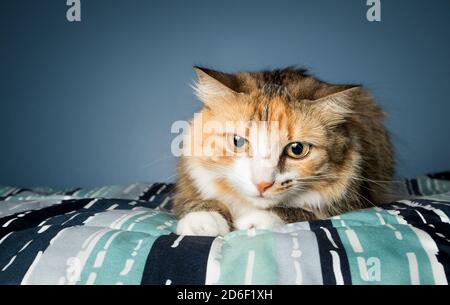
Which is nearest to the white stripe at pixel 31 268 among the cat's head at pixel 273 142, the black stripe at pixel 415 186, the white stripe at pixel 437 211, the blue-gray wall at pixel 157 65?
the cat's head at pixel 273 142

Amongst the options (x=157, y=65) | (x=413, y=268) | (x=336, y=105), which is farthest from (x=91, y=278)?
(x=157, y=65)

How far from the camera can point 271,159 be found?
1.15m

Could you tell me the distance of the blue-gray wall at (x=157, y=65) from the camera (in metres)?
2.60

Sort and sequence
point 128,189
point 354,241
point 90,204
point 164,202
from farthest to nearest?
point 128,189, point 164,202, point 90,204, point 354,241

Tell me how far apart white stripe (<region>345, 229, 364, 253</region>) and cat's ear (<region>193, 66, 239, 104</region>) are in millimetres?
559

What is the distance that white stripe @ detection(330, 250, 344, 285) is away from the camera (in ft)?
2.63

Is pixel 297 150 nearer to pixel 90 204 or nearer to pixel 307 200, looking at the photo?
pixel 307 200

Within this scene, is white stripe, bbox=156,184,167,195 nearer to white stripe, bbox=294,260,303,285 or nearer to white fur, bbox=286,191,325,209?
white fur, bbox=286,191,325,209

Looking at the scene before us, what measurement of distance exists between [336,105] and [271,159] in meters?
0.32

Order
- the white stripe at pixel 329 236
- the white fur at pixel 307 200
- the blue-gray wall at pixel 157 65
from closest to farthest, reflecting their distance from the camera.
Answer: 1. the white stripe at pixel 329 236
2. the white fur at pixel 307 200
3. the blue-gray wall at pixel 157 65

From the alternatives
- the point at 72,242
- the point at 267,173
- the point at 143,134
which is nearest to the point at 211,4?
the point at 143,134

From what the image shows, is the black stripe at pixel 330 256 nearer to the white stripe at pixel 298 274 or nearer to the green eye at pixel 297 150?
the white stripe at pixel 298 274

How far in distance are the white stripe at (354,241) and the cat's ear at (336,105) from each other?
0.43 metres

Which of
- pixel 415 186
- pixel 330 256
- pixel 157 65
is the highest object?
pixel 157 65
